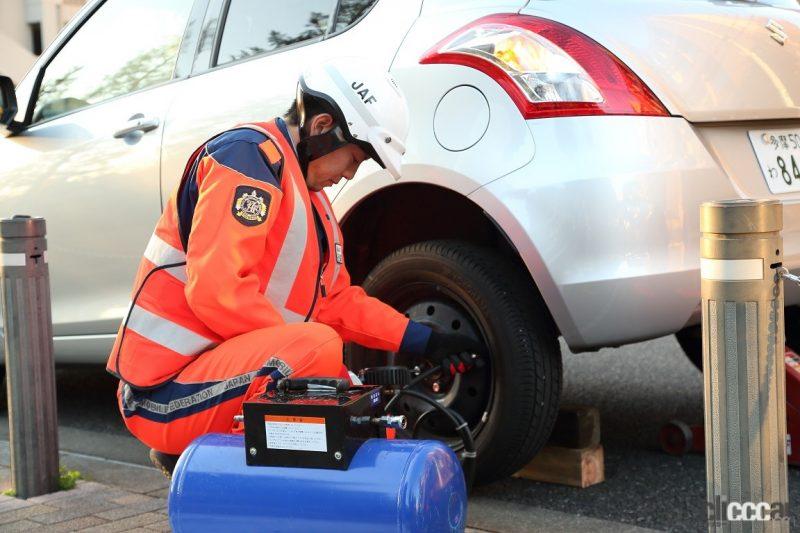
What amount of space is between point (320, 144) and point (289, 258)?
31 centimetres

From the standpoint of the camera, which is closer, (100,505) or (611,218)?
(611,218)

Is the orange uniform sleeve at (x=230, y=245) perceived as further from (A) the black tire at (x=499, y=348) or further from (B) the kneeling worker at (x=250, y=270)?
(A) the black tire at (x=499, y=348)

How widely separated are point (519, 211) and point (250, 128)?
767mm

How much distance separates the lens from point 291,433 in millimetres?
2395

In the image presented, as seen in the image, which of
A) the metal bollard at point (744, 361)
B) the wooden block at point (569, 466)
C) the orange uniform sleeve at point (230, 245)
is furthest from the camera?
the wooden block at point (569, 466)

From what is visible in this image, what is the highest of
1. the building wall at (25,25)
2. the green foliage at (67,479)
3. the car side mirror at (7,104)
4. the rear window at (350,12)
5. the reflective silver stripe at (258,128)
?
the building wall at (25,25)

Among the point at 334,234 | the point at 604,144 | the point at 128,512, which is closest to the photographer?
the point at 604,144

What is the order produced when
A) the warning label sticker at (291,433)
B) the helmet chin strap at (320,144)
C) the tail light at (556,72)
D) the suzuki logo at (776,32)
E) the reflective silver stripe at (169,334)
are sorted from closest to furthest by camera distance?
the warning label sticker at (291,433)
the reflective silver stripe at (169,334)
the helmet chin strap at (320,144)
the tail light at (556,72)
the suzuki logo at (776,32)

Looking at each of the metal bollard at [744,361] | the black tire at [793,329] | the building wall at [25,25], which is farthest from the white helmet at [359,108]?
the building wall at [25,25]

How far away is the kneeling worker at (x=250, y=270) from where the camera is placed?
2686 mm

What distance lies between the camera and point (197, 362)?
9.09ft

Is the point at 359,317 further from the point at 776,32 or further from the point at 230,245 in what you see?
the point at 776,32

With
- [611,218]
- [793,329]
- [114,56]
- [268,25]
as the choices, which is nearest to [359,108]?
[611,218]

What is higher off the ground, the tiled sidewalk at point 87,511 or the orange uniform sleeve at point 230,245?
the orange uniform sleeve at point 230,245
